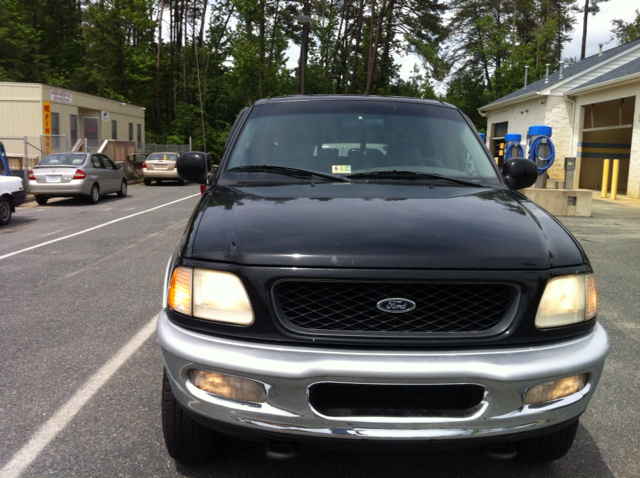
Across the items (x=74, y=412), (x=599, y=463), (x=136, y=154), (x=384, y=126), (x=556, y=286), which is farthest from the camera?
(x=136, y=154)

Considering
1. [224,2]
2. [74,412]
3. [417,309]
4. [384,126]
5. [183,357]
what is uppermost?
[224,2]

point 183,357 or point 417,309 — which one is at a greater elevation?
point 417,309

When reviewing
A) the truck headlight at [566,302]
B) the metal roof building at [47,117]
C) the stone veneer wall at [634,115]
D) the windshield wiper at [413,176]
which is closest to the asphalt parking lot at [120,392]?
the truck headlight at [566,302]

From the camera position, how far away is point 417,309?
2248mm

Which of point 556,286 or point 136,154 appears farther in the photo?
point 136,154

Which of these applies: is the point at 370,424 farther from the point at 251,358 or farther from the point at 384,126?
the point at 384,126

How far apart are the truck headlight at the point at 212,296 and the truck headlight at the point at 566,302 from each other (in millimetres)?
1123

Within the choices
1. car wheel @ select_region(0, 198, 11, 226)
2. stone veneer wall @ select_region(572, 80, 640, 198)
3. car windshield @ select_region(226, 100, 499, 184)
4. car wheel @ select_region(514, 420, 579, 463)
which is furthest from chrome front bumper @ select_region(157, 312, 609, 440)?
stone veneer wall @ select_region(572, 80, 640, 198)

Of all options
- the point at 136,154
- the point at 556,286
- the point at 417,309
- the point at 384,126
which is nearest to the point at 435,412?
the point at 417,309

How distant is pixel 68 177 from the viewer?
16.4 metres

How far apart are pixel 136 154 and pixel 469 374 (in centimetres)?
3113

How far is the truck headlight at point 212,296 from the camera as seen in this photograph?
7.45 feet

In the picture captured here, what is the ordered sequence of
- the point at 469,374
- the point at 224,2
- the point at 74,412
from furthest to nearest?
the point at 224,2 → the point at 74,412 → the point at 469,374

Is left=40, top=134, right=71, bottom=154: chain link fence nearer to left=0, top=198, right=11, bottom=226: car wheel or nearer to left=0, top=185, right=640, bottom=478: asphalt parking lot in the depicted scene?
left=0, top=198, right=11, bottom=226: car wheel
